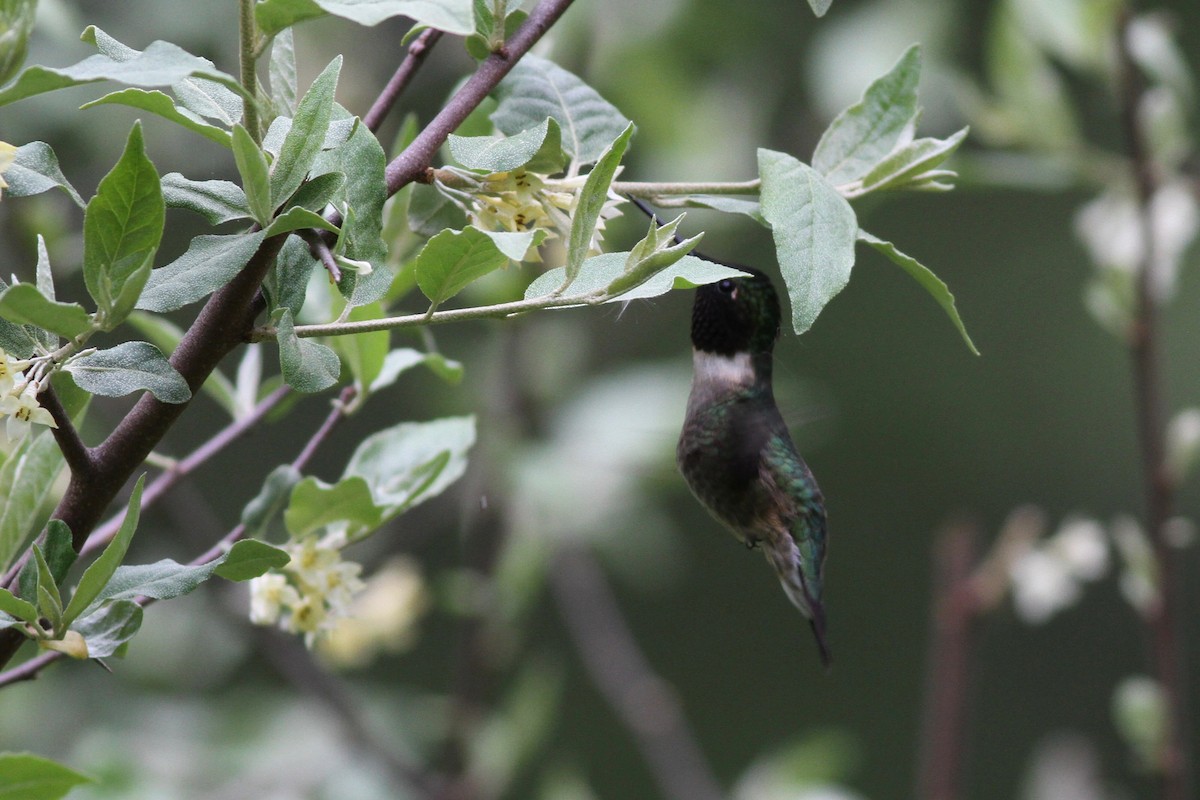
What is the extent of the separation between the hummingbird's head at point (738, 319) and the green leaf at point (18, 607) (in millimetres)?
646

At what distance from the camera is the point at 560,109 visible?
672 mm

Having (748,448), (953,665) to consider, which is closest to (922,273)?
(748,448)

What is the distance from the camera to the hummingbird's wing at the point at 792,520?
41.9 inches

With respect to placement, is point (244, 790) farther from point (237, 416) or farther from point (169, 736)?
point (237, 416)

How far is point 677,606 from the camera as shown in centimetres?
579

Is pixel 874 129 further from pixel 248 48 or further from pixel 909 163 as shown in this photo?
pixel 248 48

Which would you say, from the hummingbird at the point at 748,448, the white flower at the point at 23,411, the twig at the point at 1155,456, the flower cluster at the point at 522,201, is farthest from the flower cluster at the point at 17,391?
the twig at the point at 1155,456

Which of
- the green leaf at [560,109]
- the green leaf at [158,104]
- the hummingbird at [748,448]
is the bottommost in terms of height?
the hummingbird at [748,448]

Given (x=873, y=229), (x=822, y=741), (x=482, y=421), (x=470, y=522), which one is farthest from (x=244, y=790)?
(x=873, y=229)

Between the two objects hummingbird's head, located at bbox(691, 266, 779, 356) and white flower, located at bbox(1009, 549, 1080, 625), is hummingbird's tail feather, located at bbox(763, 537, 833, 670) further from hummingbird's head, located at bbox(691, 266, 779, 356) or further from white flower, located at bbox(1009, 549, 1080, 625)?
white flower, located at bbox(1009, 549, 1080, 625)

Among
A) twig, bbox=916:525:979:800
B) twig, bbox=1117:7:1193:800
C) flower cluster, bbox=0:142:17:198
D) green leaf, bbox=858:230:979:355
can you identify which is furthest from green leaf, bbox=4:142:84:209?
twig, bbox=1117:7:1193:800

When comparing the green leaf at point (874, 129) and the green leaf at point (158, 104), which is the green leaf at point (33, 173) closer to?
the green leaf at point (158, 104)

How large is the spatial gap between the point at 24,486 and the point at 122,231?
0.23 m

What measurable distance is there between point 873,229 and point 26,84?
14.4 ft
